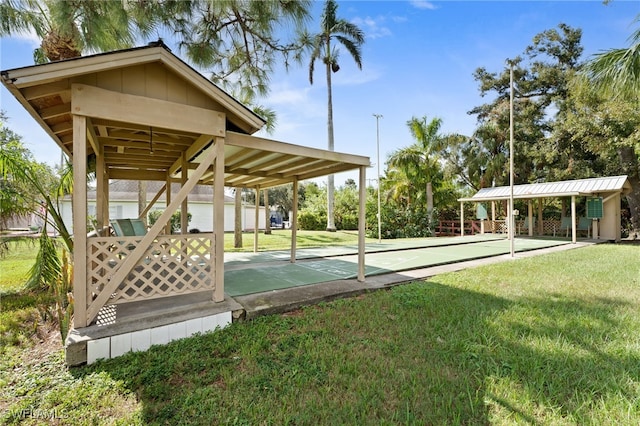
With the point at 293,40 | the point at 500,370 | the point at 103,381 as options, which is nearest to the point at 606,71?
the point at 293,40

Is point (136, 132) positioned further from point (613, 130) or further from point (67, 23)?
point (613, 130)

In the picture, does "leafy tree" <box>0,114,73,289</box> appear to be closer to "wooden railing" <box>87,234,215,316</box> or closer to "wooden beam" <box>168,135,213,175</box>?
"wooden railing" <box>87,234,215,316</box>

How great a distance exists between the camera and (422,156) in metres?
19.8

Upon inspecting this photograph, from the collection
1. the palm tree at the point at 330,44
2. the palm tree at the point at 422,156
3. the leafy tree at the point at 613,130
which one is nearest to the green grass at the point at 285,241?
the palm tree at the point at 330,44

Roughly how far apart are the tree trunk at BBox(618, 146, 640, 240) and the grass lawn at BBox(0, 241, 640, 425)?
17.0 meters

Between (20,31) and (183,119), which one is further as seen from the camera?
(20,31)

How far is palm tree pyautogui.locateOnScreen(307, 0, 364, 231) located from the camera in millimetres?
18330

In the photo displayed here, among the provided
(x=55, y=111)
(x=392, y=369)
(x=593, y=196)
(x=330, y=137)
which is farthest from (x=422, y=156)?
(x=55, y=111)

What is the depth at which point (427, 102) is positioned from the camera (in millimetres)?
20766

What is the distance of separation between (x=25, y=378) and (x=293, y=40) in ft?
32.0

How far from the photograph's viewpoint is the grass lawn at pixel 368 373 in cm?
225

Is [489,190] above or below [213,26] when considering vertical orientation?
below

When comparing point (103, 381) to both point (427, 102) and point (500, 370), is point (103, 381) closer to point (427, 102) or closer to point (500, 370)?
point (500, 370)

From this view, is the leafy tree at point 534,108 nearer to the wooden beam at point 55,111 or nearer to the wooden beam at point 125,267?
the wooden beam at point 125,267
